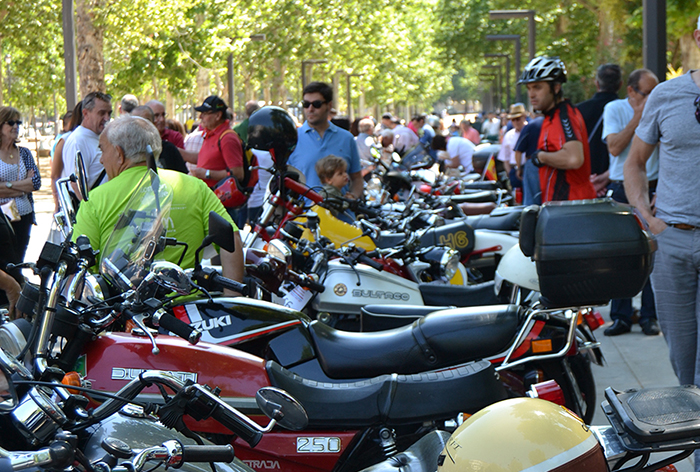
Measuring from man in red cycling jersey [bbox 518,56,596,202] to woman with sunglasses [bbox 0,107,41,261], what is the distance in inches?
A: 175

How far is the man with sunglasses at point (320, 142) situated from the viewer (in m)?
6.89

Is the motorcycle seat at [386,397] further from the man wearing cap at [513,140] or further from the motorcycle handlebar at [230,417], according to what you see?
the man wearing cap at [513,140]

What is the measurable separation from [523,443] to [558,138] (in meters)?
4.08

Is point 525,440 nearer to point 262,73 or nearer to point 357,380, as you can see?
point 357,380

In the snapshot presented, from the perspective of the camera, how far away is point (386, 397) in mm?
2885

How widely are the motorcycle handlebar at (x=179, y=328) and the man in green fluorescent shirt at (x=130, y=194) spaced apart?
88 centimetres

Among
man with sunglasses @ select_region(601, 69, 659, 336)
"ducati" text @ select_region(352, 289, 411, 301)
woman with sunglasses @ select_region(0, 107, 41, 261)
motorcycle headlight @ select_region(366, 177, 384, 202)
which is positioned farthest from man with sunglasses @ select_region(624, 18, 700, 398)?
motorcycle headlight @ select_region(366, 177, 384, 202)

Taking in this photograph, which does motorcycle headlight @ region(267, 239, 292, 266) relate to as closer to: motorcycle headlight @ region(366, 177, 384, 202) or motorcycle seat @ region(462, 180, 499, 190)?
motorcycle headlight @ region(366, 177, 384, 202)

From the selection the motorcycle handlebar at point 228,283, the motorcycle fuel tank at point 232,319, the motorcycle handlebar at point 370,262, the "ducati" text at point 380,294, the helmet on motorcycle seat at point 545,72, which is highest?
the helmet on motorcycle seat at point 545,72

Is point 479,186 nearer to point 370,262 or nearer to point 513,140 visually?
point 513,140

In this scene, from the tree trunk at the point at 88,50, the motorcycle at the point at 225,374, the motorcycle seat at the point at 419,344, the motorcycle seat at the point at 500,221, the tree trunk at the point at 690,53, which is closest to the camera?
the motorcycle at the point at 225,374

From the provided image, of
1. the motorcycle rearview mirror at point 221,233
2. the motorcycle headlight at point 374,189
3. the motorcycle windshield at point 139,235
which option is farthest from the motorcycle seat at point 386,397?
the motorcycle headlight at point 374,189

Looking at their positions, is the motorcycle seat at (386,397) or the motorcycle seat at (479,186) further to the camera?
the motorcycle seat at (479,186)

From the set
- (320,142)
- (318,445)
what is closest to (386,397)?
(318,445)
